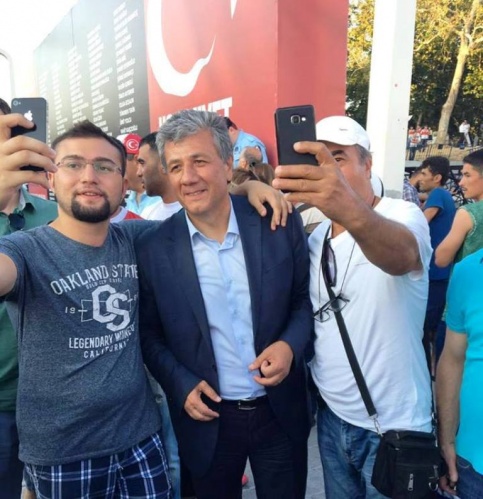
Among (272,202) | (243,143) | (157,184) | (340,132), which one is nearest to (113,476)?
(272,202)

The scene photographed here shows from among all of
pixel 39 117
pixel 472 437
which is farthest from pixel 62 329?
pixel 472 437

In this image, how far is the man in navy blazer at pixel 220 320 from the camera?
166 cm

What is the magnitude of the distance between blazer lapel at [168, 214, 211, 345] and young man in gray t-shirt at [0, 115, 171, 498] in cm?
18

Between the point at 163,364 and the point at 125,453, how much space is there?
0.34 metres

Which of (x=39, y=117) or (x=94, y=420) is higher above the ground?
(x=39, y=117)

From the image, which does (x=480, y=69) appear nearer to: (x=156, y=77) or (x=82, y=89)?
(x=82, y=89)

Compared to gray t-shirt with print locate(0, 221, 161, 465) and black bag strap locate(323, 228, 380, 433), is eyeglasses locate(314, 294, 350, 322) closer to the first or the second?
black bag strap locate(323, 228, 380, 433)

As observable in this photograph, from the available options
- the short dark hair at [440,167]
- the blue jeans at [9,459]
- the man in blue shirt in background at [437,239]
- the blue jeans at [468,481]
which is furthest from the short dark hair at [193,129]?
the short dark hair at [440,167]

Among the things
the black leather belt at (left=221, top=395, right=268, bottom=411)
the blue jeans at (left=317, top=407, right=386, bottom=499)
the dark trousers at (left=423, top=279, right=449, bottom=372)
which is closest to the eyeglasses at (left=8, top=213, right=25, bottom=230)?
the black leather belt at (left=221, top=395, right=268, bottom=411)

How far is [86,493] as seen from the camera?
1.56 metres

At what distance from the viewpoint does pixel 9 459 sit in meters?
1.89

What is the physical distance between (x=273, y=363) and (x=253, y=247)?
1.44 feet

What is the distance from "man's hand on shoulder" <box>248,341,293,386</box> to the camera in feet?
5.21

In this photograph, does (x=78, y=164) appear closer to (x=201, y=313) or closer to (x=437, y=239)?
(x=201, y=313)
